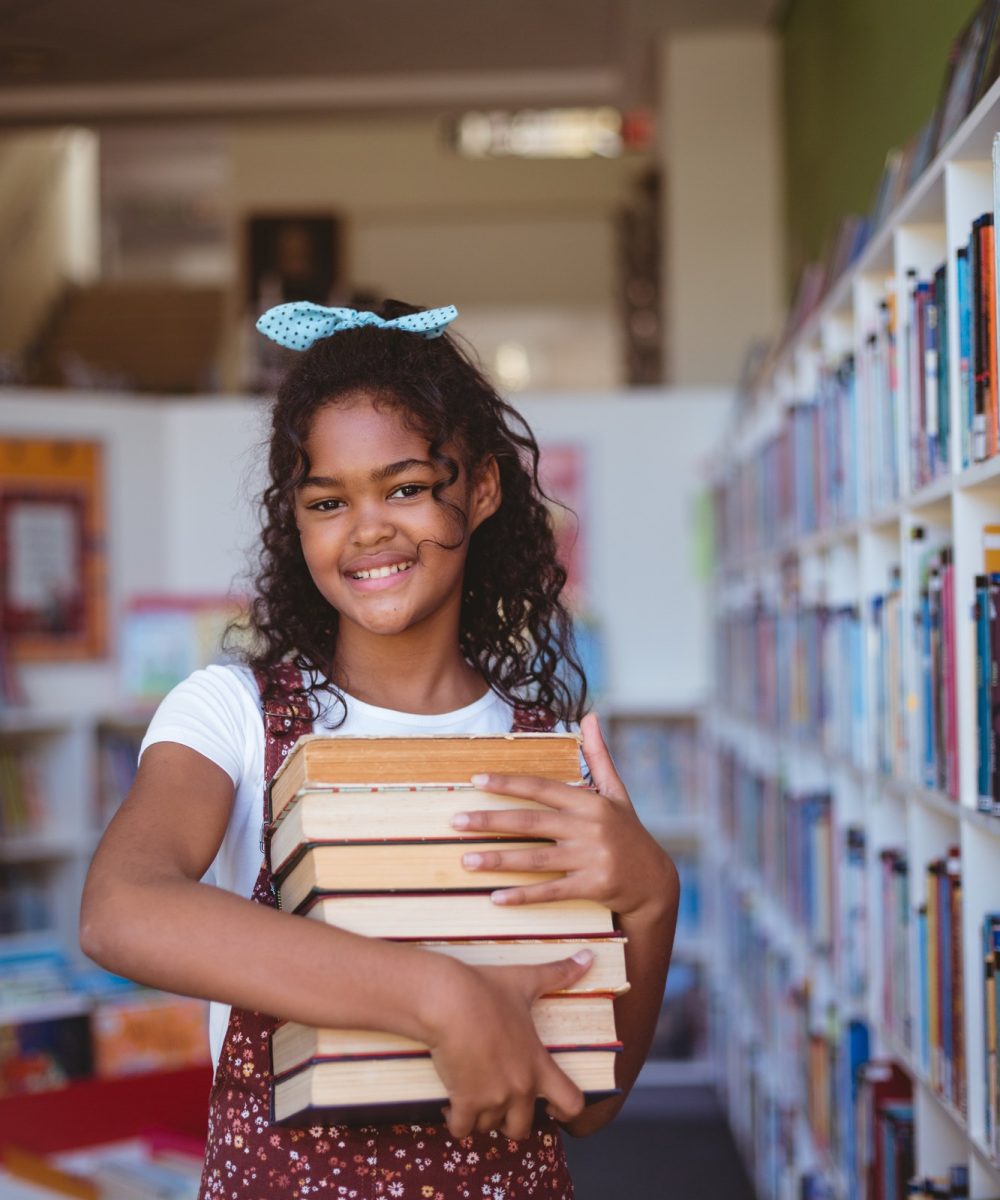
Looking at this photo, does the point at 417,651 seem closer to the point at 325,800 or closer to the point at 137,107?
the point at 325,800

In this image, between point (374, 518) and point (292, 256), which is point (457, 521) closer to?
point (374, 518)

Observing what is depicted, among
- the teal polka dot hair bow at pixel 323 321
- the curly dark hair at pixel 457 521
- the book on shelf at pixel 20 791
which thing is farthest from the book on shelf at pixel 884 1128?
the book on shelf at pixel 20 791

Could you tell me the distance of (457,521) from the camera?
4.09 ft

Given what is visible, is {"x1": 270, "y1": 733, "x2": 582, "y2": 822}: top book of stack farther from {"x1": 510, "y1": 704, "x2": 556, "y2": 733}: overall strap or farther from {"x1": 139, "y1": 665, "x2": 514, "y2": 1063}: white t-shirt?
{"x1": 510, "y1": 704, "x2": 556, "y2": 733}: overall strap

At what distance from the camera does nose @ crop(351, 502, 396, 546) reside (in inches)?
46.8

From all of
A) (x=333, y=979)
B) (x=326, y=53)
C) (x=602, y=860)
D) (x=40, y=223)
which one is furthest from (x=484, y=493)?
(x=40, y=223)

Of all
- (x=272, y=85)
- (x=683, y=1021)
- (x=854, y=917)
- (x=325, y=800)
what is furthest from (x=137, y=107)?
(x=325, y=800)

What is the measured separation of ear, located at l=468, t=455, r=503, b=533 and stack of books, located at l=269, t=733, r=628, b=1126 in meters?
0.34

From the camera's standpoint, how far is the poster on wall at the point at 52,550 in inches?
190

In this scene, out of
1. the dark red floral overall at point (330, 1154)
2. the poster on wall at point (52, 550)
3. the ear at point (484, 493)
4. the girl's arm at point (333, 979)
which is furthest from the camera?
the poster on wall at point (52, 550)

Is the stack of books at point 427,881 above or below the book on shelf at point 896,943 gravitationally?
above

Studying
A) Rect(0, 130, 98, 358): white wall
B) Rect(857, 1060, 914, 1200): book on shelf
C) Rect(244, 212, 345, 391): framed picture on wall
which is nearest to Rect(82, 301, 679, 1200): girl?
Rect(857, 1060, 914, 1200): book on shelf

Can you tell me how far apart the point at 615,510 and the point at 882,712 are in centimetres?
314

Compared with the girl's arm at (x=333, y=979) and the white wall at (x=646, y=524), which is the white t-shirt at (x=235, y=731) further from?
the white wall at (x=646, y=524)
